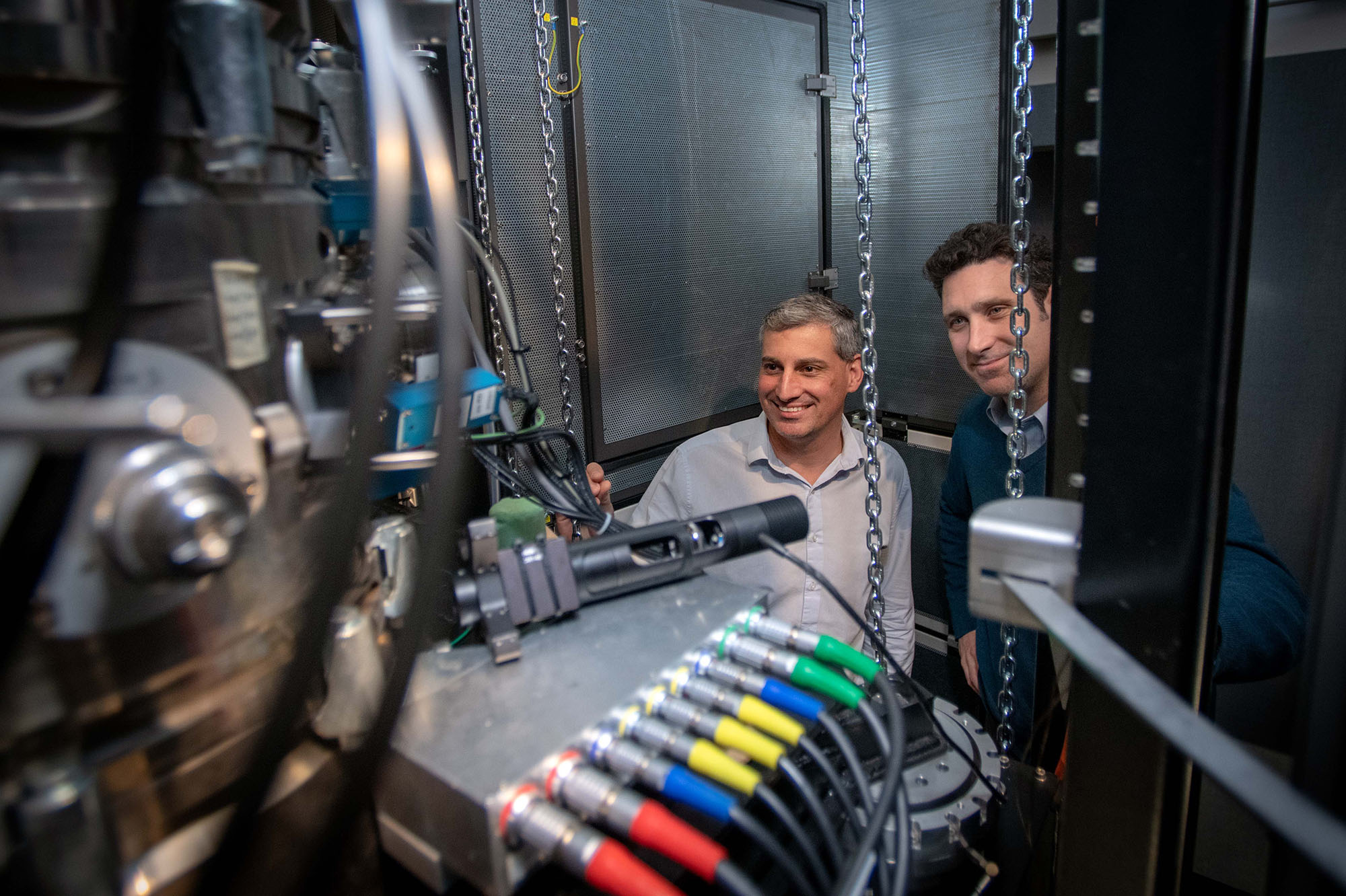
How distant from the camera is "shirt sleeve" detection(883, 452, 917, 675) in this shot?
1.92m

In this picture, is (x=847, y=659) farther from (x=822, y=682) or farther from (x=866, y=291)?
(x=866, y=291)

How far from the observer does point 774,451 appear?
1981mm

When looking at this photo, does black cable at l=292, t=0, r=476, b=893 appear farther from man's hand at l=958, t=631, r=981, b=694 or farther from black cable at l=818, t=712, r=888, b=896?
man's hand at l=958, t=631, r=981, b=694

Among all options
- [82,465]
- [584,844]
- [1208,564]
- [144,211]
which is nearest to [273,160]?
[144,211]

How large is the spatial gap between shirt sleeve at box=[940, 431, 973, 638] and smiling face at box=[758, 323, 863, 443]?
1.10 feet

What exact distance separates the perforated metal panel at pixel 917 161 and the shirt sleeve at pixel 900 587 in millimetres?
468

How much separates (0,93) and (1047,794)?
0.88m

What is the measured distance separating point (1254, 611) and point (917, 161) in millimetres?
1502

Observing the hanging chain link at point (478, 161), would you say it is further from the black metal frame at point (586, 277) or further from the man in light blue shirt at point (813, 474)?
the man in light blue shirt at point (813, 474)

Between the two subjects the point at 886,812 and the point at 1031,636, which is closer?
the point at 886,812

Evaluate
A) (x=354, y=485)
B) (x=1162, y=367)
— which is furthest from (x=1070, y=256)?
(x=354, y=485)

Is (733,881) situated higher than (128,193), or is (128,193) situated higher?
(128,193)

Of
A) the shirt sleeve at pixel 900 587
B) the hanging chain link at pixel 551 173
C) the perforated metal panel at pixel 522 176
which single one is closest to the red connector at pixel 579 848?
the hanging chain link at pixel 551 173

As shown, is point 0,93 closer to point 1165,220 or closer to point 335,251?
point 335,251
